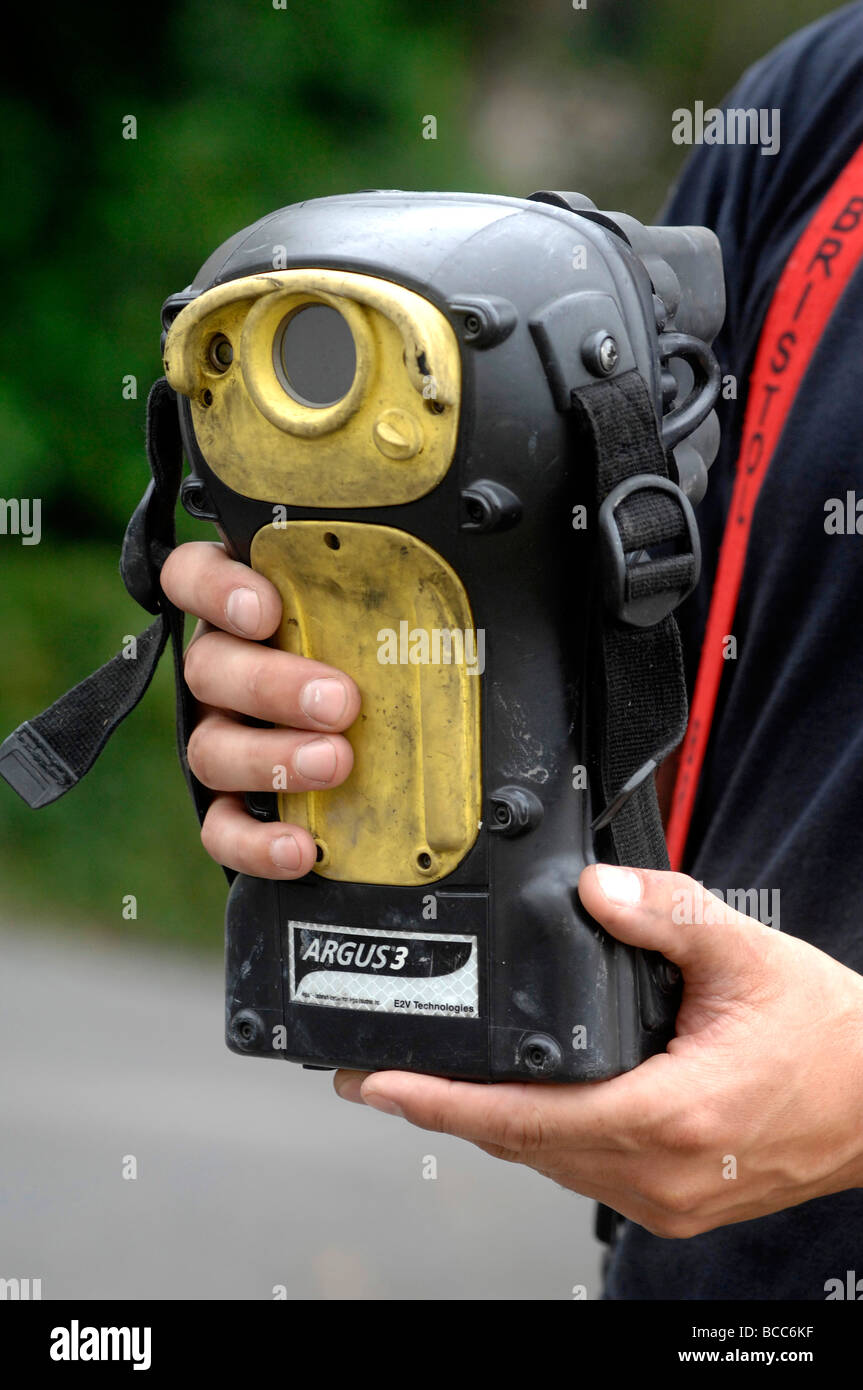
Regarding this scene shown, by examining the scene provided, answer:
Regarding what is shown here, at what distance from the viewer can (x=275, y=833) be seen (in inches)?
51.3

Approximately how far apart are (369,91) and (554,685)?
3858 mm

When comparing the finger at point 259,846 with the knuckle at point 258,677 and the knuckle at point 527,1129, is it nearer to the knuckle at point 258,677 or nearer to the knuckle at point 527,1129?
the knuckle at point 258,677

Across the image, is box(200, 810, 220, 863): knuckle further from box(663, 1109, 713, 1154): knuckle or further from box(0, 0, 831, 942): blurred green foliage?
box(0, 0, 831, 942): blurred green foliage

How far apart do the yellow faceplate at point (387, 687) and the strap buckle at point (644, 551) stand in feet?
0.41

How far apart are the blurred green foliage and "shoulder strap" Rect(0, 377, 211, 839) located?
10.8 ft

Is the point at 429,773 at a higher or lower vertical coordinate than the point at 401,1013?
higher

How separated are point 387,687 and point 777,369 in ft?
2.06

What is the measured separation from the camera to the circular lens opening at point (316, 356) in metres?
1.18

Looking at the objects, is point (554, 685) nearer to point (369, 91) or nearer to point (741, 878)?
point (741, 878)

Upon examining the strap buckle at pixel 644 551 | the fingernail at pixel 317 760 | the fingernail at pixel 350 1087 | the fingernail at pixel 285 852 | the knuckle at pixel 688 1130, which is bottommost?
the knuckle at pixel 688 1130

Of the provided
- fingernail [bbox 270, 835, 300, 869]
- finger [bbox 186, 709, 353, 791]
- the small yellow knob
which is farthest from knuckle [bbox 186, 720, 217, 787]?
the small yellow knob

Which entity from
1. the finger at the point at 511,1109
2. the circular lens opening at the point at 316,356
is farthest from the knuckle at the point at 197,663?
the finger at the point at 511,1109

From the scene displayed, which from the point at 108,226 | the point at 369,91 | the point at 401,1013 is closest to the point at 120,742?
the point at 108,226

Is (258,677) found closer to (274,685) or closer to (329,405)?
(274,685)
